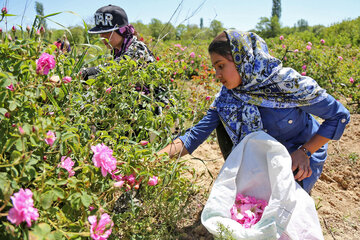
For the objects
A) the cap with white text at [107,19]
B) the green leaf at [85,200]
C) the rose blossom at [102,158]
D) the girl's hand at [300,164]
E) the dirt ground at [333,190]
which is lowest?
the dirt ground at [333,190]

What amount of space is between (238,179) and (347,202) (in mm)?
1091

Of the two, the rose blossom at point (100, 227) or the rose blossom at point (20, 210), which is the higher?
the rose blossom at point (20, 210)

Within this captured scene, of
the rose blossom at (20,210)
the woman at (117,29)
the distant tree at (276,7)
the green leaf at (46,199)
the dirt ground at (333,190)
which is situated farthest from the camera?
the distant tree at (276,7)

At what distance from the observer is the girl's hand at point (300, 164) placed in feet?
5.04

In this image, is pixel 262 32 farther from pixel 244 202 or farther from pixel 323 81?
pixel 244 202

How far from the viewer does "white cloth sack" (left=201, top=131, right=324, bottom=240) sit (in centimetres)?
118

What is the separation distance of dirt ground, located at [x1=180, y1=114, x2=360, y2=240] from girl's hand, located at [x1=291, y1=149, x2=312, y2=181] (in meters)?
0.37

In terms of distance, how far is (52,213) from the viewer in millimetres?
869

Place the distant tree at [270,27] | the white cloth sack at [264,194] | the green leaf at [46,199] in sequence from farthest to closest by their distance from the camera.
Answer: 1. the distant tree at [270,27]
2. the white cloth sack at [264,194]
3. the green leaf at [46,199]

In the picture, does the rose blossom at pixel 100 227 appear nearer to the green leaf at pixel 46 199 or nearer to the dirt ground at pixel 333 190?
the green leaf at pixel 46 199

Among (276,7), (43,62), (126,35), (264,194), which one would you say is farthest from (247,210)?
(276,7)

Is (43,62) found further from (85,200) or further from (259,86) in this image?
(259,86)

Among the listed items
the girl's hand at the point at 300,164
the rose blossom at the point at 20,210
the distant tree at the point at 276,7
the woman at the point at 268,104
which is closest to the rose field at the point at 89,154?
the rose blossom at the point at 20,210

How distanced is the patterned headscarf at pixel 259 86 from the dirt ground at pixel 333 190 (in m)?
0.27
